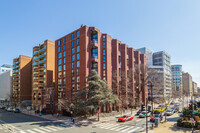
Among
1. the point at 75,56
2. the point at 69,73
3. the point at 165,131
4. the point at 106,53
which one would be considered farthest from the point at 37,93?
the point at 165,131

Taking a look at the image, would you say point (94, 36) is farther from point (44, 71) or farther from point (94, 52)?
point (44, 71)

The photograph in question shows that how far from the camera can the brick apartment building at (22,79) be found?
73.6 meters

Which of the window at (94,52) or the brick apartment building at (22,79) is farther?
the brick apartment building at (22,79)

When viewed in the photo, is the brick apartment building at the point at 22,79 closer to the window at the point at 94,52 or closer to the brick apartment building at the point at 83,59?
the brick apartment building at the point at 83,59

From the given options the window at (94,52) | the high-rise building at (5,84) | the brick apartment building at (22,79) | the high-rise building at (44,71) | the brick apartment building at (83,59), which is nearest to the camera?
the brick apartment building at (83,59)

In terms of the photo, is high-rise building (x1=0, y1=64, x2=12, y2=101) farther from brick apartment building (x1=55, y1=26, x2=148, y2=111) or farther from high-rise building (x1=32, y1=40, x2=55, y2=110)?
brick apartment building (x1=55, y1=26, x2=148, y2=111)

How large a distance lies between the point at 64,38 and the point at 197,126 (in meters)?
41.6

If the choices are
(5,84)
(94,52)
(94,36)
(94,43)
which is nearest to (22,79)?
(5,84)

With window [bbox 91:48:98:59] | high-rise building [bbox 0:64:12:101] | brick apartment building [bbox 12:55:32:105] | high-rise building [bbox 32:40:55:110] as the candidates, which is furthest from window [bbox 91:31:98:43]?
high-rise building [bbox 0:64:12:101]

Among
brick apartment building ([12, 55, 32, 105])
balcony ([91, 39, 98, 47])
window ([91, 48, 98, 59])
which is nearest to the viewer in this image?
balcony ([91, 39, 98, 47])

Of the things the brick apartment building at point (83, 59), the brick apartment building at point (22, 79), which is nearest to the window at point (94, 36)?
the brick apartment building at point (83, 59)

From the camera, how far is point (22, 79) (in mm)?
74812

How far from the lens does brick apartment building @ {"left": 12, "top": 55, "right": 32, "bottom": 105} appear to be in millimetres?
73562

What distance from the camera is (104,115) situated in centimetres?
3634
